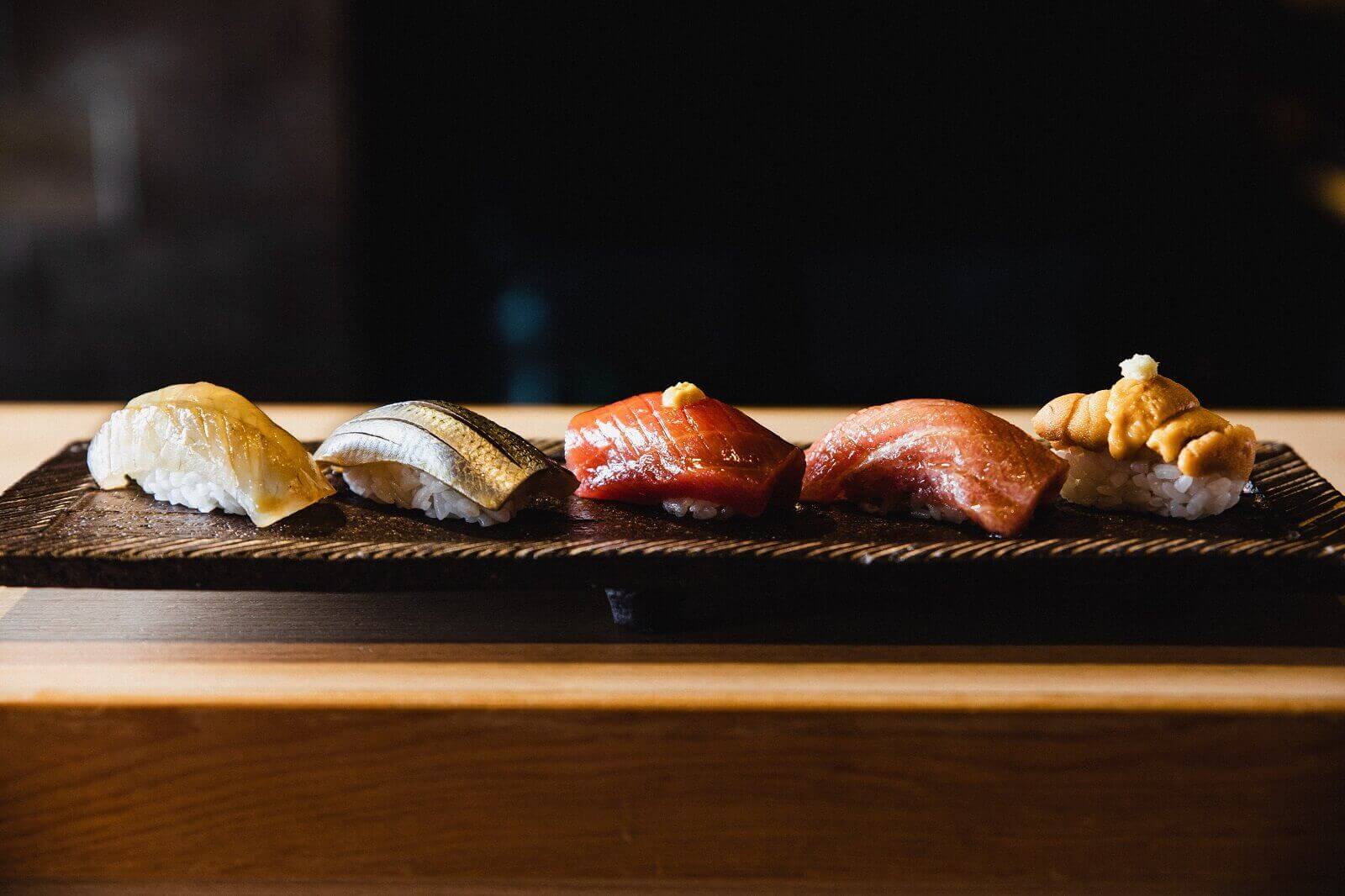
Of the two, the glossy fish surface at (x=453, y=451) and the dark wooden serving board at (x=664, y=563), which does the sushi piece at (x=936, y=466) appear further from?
the glossy fish surface at (x=453, y=451)

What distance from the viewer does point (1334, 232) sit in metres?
3.80

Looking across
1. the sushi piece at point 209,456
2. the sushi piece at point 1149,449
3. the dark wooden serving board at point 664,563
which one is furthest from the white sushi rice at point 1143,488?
the sushi piece at point 209,456

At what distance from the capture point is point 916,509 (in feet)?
5.26

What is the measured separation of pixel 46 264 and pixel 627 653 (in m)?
3.59

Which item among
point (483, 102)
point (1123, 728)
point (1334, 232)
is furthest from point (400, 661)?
point (1334, 232)

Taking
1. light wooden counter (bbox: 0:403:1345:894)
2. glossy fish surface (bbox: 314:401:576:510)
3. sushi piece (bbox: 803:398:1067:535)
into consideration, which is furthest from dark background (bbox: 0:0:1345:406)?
light wooden counter (bbox: 0:403:1345:894)

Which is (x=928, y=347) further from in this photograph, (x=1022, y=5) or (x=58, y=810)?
(x=58, y=810)

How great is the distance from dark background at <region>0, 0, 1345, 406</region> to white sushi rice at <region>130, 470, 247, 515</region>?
2.38 metres

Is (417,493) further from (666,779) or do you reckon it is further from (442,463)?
(666,779)

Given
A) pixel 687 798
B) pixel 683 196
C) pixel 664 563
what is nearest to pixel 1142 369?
pixel 664 563

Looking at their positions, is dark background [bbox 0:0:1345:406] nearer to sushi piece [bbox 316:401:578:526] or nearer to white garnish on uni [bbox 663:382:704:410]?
white garnish on uni [bbox 663:382:704:410]

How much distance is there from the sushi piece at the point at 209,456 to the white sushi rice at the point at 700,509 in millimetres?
515

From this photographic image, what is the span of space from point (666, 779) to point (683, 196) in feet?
9.40

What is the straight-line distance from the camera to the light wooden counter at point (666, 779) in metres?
1.22
